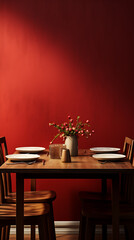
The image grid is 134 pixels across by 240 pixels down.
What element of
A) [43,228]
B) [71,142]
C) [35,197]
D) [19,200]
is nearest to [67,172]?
[19,200]

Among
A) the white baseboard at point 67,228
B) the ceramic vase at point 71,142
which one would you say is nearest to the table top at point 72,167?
the ceramic vase at point 71,142

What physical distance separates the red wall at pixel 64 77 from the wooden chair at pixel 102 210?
0.59m

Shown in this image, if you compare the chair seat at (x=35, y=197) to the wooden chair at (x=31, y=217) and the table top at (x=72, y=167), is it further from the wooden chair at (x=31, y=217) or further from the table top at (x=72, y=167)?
the table top at (x=72, y=167)

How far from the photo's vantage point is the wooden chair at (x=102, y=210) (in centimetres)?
225

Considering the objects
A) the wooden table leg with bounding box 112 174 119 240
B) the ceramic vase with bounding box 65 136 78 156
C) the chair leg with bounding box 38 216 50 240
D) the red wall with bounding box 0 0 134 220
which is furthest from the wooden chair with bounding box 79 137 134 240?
the red wall with bounding box 0 0 134 220

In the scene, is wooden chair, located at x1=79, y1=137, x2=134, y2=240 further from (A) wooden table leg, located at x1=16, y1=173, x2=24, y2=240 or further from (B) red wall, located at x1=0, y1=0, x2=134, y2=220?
(B) red wall, located at x1=0, y1=0, x2=134, y2=220

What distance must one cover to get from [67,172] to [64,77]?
157 cm

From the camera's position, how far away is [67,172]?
2076mm

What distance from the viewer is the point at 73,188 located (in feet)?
11.3

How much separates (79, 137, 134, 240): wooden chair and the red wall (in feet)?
1.93

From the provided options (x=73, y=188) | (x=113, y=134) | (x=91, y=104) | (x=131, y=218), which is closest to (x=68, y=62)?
(x=91, y=104)

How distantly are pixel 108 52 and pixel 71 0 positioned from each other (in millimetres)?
664

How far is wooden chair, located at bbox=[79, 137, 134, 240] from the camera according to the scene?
2250 millimetres

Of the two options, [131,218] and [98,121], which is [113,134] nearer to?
[98,121]
